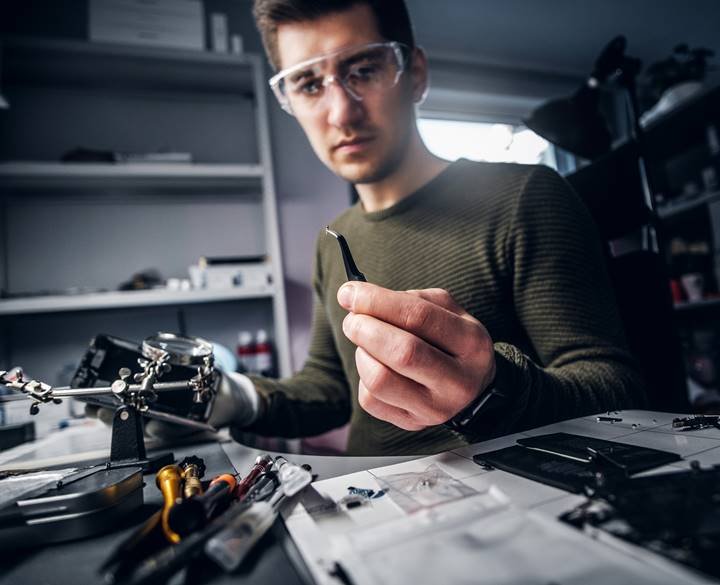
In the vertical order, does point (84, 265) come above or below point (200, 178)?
below

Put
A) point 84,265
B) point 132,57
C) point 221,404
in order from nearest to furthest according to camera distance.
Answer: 1. point 221,404
2. point 132,57
3. point 84,265

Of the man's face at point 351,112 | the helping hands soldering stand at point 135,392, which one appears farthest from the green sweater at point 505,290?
the helping hands soldering stand at point 135,392

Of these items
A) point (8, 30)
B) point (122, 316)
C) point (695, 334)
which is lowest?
point (695, 334)

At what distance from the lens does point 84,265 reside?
1.79 metres

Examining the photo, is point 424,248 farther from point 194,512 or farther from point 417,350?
point 194,512

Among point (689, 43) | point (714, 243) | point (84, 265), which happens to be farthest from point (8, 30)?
point (689, 43)

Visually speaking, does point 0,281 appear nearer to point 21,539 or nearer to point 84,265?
point 84,265

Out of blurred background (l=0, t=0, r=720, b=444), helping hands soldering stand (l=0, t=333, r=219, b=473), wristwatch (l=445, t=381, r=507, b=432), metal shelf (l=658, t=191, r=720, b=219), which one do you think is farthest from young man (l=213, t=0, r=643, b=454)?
metal shelf (l=658, t=191, r=720, b=219)

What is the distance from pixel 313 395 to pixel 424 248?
0.44 metres

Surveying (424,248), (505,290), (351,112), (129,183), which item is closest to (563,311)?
(505,290)

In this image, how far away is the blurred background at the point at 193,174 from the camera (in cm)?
155

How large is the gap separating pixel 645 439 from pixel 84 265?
2.03 m

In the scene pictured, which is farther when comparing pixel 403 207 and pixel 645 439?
pixel 403 207

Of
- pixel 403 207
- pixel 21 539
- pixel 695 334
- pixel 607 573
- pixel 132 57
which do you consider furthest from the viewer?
pixel 695 334
